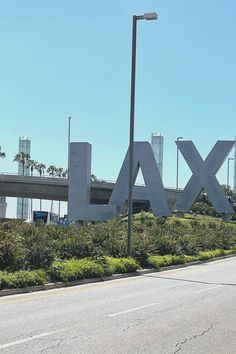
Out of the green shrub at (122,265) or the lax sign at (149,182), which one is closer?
the green shrub at (122,265)

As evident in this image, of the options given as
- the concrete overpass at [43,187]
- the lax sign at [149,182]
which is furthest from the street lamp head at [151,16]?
the concrete overpass at [43,187]

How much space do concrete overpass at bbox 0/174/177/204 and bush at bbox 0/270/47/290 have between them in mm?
69343

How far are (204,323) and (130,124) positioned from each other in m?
13.2

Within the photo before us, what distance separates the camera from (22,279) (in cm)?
1506

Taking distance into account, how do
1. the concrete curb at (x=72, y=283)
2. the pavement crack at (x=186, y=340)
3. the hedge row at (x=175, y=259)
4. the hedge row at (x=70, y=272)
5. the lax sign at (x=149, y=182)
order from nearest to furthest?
the pavement crack at (x=186, y=340)
the concrete curb at (x=72, y=283)
the hedge row at (x=70, y=272)
the hedge row at (x=175, y=259)
the lax sign at (x=149, y=182)

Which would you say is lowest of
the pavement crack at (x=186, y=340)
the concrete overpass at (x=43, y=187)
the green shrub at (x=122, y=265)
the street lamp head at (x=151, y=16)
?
the green shrub at (x=122, y=265)

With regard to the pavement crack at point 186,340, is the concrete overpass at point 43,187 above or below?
above

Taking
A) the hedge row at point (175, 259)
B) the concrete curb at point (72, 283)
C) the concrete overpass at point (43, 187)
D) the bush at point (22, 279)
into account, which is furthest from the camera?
the concrete overpass at point (43, 187)

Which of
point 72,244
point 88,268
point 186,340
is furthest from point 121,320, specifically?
point 72,244

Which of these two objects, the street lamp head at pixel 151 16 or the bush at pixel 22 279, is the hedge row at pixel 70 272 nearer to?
the bush at pixel 22 279

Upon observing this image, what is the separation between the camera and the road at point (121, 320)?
312 inches

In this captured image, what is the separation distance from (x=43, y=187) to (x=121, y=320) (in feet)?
263

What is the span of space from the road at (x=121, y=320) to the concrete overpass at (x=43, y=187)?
232 ft

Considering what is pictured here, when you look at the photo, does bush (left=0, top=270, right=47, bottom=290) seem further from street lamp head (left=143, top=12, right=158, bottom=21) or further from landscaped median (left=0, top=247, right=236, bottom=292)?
street lamp head (left=143, top=12, right=158, bottom=21)
